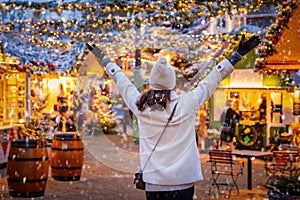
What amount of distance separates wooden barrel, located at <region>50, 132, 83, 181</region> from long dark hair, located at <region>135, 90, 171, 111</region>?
5.70m

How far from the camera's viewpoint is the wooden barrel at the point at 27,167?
7988mm

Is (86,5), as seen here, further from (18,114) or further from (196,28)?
(196,28)

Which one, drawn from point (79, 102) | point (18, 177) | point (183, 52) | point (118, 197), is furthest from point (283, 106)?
point (79, 102)

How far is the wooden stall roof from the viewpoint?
281 inches

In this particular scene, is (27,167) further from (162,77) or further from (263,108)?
(263,108)

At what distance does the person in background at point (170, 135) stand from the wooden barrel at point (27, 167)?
422 cm

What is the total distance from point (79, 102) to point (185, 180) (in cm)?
1837

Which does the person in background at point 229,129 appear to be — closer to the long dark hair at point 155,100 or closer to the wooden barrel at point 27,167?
the wooden barrel at point 27,167

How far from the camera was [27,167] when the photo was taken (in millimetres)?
7980

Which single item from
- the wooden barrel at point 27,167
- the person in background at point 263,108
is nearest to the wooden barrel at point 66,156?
the wooden barrel at point 27,167

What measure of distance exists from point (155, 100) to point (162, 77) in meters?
0.18

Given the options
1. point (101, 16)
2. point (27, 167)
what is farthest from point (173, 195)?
point (101, 16)

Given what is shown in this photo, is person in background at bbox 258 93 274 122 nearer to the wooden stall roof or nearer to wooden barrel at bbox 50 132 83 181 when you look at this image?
the wooden stall roof

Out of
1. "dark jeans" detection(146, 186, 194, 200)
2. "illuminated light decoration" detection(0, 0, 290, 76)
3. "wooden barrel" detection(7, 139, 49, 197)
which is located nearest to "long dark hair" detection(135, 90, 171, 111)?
"dark jeans" detection(146, 186, 194, 200)
